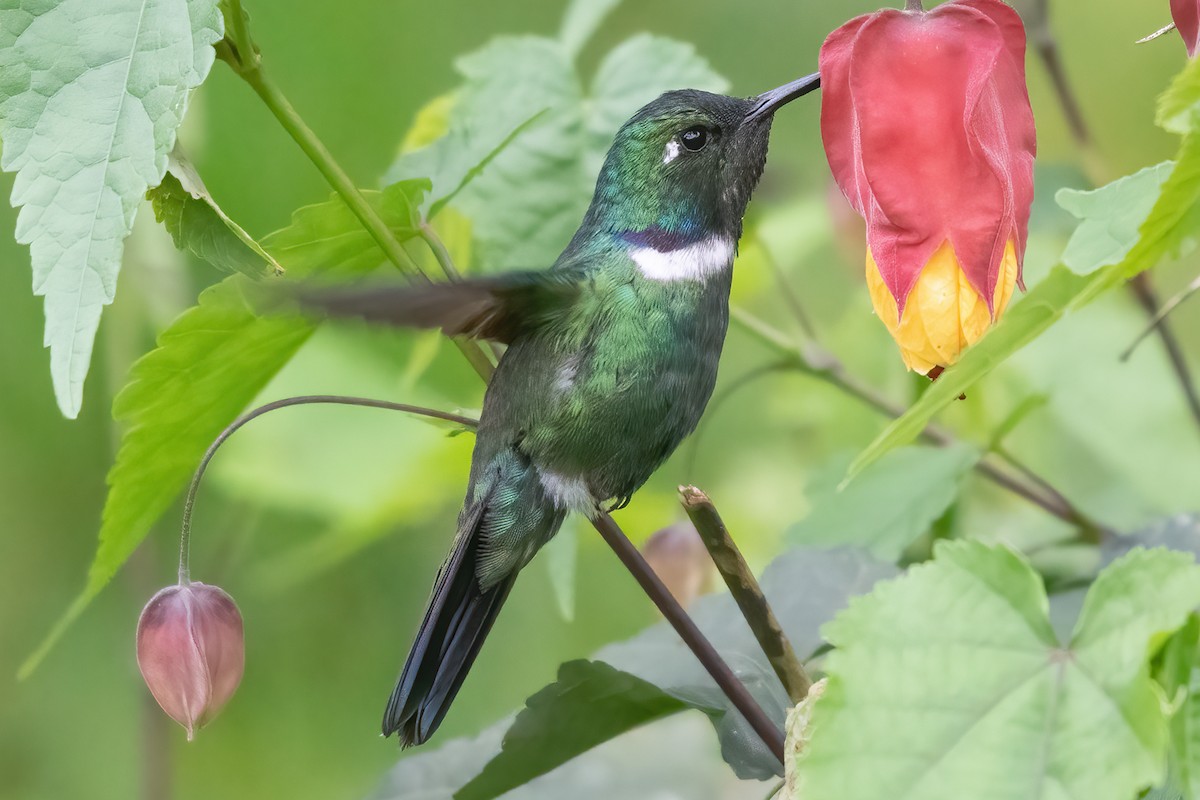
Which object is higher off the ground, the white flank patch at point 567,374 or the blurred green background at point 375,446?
the white flank patch at point 567,374

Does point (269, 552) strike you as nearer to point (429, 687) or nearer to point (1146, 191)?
point (429, 687)

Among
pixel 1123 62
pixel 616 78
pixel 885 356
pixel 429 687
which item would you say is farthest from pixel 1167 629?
pixel 1123 62

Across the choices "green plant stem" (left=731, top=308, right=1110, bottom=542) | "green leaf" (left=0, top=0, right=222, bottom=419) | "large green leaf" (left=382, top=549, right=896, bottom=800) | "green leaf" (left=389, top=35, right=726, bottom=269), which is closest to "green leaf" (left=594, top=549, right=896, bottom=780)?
"large green leaf" (left=382, top=549, right=896, bottom=800)

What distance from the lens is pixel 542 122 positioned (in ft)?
3.23

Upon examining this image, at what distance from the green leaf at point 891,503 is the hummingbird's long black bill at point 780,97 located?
26cm

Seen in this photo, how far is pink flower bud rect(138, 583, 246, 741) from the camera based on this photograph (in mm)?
718

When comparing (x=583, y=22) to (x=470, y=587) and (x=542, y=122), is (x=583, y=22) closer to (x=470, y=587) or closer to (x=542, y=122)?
(x=542, y=122)

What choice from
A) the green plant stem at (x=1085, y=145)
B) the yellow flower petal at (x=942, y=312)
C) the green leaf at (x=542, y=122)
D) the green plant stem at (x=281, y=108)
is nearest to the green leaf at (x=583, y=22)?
the green leaf at (x=542, y=122)

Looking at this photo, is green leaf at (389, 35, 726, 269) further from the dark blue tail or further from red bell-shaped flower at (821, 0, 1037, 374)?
red bell-shaped flower at (821, 0, 1037, 374)

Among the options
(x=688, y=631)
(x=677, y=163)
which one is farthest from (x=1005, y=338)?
(x=677, y=163)

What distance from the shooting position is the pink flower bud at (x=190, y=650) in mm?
718

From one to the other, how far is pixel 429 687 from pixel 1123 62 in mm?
1472

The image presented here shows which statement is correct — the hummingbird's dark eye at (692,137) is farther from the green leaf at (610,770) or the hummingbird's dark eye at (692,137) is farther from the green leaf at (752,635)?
the green leaf at (610,770)

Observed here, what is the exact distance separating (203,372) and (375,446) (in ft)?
2.61
